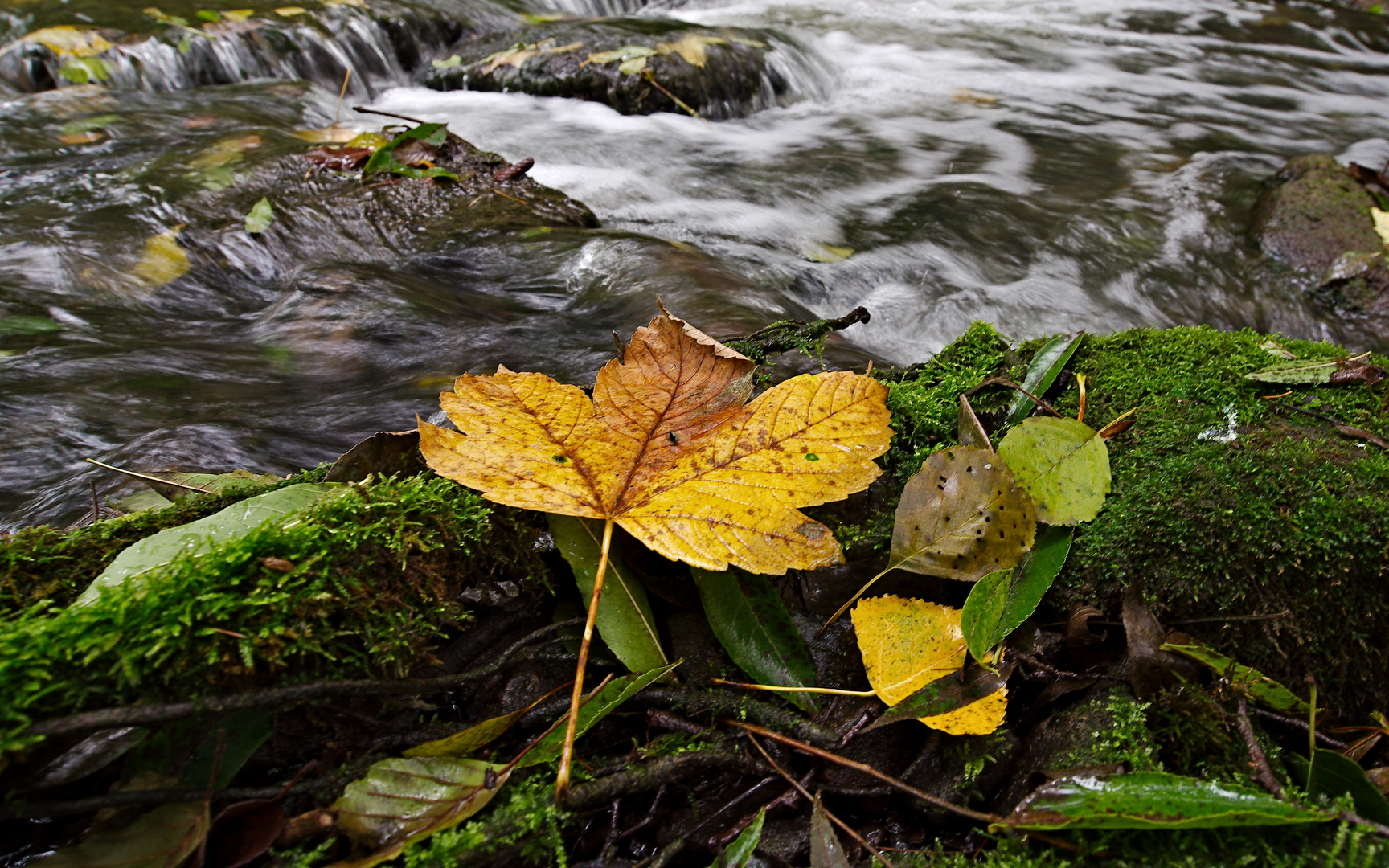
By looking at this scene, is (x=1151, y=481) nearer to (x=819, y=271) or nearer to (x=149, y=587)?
(x=149, y=587)

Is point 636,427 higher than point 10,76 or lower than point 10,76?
lower

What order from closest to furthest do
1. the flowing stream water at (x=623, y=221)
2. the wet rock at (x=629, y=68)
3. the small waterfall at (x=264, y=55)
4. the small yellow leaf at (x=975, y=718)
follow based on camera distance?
the small yellow leaf at (x=975, y=718) < the flowing stream water at (x=623, y=221) < the small waterfall at (x=264, y=55) < the wet rock at (x=629, y=68)

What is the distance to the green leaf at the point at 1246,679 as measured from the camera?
4.04ft

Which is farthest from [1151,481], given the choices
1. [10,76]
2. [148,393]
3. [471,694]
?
[10,76]

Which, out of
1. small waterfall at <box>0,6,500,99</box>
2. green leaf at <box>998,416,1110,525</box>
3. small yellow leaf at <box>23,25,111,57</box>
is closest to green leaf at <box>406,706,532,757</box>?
green leaf at <box>998,416,1110,525</box>

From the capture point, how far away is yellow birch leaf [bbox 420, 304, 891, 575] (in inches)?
49.4

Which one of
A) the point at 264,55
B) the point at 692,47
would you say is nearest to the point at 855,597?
the point at 692,47

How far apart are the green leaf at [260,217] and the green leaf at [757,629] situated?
3.89m

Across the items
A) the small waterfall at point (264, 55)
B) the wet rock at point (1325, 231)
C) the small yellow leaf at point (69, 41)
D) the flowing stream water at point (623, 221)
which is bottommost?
the wet rock at point (1325, 231)

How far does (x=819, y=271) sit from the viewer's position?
4.95 meters

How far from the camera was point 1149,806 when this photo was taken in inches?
40.9

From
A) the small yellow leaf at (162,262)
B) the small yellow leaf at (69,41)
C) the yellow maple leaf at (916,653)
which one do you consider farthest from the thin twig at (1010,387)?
the small yellow leaf at (69,41)

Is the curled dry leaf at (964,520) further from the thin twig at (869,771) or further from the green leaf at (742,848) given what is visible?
the green leaf at (742,848)

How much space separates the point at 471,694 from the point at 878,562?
0.77 meters
